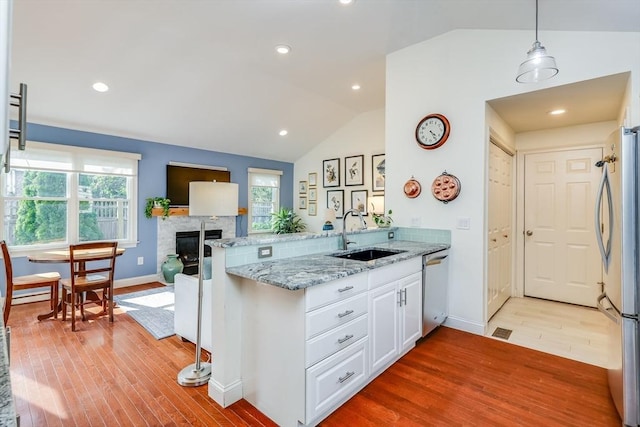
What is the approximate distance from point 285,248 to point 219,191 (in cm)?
64

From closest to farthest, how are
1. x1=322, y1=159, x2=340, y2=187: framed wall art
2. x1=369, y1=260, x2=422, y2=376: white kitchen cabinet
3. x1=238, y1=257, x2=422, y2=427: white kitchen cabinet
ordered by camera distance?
1. x1=238, y1=257, x2=422, y2=427: white kitchen cabinet
2. x1=369, y1=260, x2=422, y2=376: white kitchen cabinet
3. x1=322, y1=159, x2=340, y2=187: framed wall art

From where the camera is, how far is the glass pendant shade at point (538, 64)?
2141 mm

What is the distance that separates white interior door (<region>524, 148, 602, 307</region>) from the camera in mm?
3934

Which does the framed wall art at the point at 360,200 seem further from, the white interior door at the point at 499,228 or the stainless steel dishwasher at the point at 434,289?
the stainless steel dishwasher at the point at 434,289

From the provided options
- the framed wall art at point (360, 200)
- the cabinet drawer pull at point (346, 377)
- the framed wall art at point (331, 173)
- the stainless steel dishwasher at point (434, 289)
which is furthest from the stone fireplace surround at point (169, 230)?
the cabinet drawer pull at point (346, 377)

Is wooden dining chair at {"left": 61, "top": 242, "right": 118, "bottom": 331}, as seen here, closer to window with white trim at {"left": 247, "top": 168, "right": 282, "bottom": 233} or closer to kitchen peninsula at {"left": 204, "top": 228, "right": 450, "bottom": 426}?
kitchen peninsula at {"left": 204, "top": 228, "right": 450, "bottom": 426}

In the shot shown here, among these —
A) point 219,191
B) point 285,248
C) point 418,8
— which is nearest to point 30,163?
point 219,191

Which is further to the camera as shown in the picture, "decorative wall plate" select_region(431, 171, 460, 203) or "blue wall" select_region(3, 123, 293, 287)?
"blue wall" select_region(3, 123, 293, 287)

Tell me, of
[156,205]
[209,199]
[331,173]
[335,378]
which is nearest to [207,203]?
[209,199]

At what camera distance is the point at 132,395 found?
85.1 inches

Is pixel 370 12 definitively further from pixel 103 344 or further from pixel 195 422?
pixel 103 344

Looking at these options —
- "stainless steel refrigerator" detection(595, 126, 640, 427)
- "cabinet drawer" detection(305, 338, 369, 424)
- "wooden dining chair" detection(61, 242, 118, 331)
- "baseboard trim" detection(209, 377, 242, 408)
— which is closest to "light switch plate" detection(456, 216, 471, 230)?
"stainless steel refrigerator" detection(595, 126, 640, 427)

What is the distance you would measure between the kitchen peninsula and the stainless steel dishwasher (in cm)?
A: 48

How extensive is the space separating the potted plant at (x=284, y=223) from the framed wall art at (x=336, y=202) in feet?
3.16
